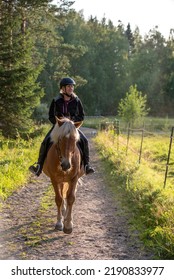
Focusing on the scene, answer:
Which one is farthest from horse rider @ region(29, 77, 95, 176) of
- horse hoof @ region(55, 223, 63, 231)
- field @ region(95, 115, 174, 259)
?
field @ region(95, 115, 174, 259)

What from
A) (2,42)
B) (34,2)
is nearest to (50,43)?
(34,2)

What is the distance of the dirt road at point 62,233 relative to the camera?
17.1 ft

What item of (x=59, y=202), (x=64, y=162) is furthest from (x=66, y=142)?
(x=59, y=202)

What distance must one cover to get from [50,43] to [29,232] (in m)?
19.1

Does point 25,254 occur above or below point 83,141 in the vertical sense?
below

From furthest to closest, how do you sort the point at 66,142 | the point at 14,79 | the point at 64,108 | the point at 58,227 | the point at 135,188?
the point at 14,79
the point at 135,188
the point at 64,108
the point at 58,227
the point at 66,142

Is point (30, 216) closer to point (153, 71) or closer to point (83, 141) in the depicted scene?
point (83, 141)

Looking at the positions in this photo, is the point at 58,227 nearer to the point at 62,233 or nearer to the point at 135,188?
the point at 62,233

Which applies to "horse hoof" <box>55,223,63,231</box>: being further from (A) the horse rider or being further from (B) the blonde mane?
(B) the blonde mane

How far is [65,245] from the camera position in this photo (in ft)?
18.1

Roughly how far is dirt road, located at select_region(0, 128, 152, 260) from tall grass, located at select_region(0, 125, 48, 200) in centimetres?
32

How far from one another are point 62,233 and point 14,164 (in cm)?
503

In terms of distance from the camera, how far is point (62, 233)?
19.9 ft

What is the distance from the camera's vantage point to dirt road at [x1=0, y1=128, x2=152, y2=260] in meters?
5.20
